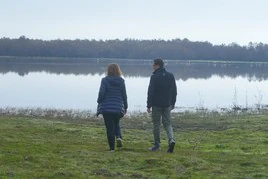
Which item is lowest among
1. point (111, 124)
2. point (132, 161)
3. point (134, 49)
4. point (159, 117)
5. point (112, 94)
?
point (132, 161)

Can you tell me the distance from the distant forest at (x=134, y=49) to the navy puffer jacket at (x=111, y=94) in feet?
453

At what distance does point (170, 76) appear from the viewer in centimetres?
1068


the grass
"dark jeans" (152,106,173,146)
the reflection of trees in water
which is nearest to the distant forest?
the reflection of trees in water

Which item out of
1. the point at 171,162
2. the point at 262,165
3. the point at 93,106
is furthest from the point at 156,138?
the point at 93,106

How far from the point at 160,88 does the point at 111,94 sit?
1.13m

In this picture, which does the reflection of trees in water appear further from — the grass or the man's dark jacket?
the man's dark jacket

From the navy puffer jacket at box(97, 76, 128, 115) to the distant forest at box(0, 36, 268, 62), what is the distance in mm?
138094

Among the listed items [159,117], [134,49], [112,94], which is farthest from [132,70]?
[134,49]

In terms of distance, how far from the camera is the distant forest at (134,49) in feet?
488

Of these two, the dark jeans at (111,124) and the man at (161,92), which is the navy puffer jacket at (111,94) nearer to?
the dark jeans at (111,124)

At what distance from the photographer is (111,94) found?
10.5 m

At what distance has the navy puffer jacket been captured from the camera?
413 inches

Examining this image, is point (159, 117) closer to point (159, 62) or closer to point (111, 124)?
point (111, 124)

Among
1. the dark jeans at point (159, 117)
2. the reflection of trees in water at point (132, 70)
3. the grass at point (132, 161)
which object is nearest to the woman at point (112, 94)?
the dark jeans at point (159, 117)
